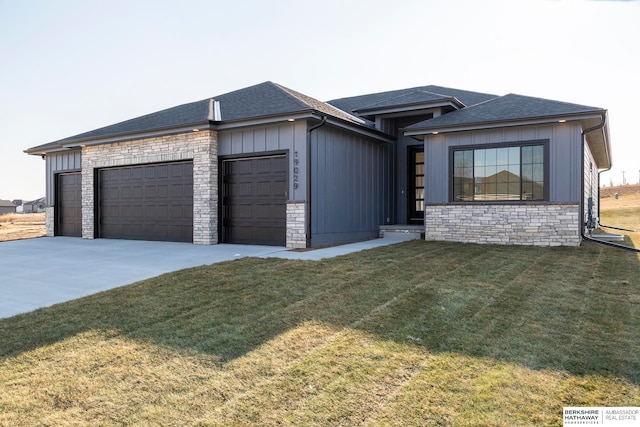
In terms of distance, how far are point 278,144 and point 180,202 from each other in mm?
3552

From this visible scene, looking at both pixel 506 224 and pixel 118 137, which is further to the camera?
pixel 118 137

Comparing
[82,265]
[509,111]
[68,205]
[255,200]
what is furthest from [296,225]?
[68,205]

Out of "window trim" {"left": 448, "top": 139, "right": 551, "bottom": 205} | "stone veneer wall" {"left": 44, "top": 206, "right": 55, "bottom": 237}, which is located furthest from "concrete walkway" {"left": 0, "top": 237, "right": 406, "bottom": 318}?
"stone veneer wall" {"left": 44, "top": 206, "right": 55, "bottom": 237}

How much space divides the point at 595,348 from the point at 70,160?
53.4 feet

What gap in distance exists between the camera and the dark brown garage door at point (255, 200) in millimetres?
10469

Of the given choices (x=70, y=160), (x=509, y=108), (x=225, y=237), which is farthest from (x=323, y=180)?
(x=70, y=160)

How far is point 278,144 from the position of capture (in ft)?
33.9

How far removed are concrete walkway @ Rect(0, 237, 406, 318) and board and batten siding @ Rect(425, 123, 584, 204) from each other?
292 cm

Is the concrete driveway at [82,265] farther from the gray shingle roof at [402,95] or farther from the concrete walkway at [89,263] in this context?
the gray shingle roof at [402,95]

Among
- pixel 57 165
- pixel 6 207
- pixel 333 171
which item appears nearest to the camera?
pixel 333 171

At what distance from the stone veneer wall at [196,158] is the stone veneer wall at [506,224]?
19.1 ft

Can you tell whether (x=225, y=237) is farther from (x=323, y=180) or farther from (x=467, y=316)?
(x=467, y=316)

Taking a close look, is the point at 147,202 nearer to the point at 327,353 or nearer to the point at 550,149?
the point at 327,353

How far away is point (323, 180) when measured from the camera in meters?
10.6
